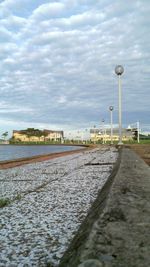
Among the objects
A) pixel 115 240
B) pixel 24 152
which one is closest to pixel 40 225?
pixel 115 240

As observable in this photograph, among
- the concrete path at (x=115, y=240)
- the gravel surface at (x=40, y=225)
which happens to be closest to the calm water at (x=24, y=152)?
the gravel surface at (x=40, y=225)

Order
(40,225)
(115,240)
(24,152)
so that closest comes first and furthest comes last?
(115,240) → (40,225) → (24,152)

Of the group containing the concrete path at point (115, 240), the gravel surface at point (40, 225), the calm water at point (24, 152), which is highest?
the concrete path at point (115, 240)

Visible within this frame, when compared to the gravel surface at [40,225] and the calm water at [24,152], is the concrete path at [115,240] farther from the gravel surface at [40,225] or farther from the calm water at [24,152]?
the calm water at [24,152]

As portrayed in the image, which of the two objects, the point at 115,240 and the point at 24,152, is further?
the point at 24,152

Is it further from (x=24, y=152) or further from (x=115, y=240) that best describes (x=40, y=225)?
(x=24, y=152)

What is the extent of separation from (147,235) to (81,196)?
4729 mm

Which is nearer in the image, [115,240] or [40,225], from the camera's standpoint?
[115,240]

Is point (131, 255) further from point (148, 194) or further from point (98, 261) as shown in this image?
point (148, 194)

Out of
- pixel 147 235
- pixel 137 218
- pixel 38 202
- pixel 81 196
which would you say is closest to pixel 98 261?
pixel 147 235

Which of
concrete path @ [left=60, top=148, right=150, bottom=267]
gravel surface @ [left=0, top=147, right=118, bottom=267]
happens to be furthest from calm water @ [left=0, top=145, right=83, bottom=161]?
concrete path @ [left=60, top=148, right=150, bottom=267]

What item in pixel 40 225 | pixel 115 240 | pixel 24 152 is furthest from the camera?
pixel 24 152

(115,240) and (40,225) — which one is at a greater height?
(115,240)

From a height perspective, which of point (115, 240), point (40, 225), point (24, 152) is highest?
point (115, 240)
